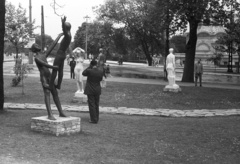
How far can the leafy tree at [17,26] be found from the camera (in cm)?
3425

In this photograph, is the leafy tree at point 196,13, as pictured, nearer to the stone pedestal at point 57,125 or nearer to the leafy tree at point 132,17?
the stone pedestal at point 57,125

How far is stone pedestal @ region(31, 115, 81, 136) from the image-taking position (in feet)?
28.2

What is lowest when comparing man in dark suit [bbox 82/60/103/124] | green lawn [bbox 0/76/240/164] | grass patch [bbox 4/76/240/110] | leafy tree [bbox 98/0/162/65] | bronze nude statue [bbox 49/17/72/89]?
green lawn [bbox 0/76/240/164]

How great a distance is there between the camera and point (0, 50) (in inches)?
449

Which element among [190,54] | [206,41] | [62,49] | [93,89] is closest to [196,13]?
[190,54]

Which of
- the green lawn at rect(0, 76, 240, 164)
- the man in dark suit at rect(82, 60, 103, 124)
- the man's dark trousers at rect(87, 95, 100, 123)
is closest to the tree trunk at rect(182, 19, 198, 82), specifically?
the green lawn at rect(0, 76, 240, 164)

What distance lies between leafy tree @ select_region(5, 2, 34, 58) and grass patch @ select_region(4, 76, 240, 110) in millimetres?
15289

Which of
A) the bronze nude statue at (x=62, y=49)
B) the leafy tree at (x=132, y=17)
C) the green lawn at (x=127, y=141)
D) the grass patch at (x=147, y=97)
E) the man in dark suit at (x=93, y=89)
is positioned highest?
the leafy tree at (x=132, y=17)

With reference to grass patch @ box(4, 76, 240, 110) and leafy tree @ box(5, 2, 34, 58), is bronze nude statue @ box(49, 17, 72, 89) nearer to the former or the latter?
grass patch @ box(4, 76, 240, 110)

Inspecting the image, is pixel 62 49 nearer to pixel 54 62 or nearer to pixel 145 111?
pixel 54 62

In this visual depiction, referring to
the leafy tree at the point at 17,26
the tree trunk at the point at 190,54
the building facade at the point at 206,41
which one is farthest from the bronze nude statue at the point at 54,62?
the building facade at the point at 206,41

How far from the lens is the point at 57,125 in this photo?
8562 mm

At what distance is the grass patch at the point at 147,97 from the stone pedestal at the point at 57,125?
5.53 metres

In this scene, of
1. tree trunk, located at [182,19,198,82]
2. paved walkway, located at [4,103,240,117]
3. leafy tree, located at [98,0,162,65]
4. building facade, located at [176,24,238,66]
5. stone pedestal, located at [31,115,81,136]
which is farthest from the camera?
building facade, located at [176,24,238,66]
